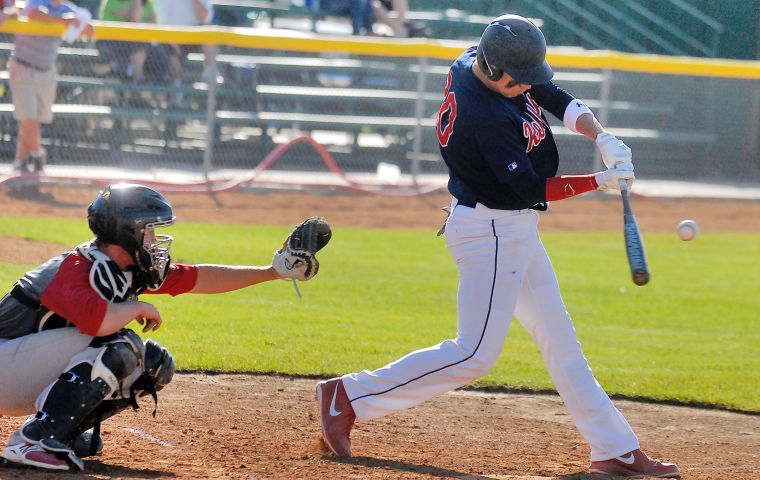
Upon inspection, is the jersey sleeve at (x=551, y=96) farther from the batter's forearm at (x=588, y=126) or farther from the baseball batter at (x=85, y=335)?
the baseball batter at (x=85, y=335)

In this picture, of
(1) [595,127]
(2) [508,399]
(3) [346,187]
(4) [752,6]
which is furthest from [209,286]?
(4) [752,6]

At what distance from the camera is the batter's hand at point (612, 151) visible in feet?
13.8

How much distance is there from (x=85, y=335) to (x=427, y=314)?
412 cm

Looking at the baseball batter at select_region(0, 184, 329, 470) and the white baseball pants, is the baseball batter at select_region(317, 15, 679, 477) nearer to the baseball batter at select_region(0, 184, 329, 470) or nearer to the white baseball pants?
the white baseball pants

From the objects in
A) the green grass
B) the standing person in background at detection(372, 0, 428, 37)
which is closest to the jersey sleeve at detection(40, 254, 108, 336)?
the green grass

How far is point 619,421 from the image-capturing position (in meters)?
4.34

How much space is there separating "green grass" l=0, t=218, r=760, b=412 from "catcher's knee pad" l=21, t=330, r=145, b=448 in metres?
2.15

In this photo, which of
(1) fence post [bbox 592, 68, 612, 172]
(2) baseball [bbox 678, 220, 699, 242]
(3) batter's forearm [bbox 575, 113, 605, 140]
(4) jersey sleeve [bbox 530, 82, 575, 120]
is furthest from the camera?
(1) fence post [bbox 592, 68, 612, 172]

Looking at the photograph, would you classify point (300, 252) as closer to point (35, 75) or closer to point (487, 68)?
point (487, 68)

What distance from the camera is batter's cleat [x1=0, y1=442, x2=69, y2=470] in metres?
3.76

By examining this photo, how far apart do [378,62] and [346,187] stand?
86.6 inches

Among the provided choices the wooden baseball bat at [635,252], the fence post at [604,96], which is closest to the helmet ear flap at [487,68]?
the wooden baseball bat at [635,252]

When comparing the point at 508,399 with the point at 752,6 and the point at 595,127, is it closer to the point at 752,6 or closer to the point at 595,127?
the point at 595,127

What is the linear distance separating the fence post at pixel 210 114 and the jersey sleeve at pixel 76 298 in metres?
9.34
